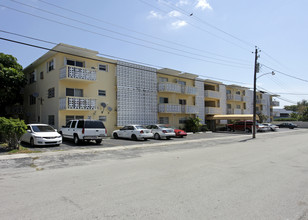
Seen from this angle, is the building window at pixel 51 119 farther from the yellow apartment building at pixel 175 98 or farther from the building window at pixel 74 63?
the yellow apartment building at pixel 175 98

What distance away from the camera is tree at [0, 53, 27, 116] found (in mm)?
22469

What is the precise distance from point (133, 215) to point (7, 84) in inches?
939

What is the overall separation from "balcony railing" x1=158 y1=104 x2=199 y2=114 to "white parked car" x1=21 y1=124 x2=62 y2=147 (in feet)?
50.0

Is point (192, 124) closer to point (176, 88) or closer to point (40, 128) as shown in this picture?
point (176, 88)

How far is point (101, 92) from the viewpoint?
23828 millimetres

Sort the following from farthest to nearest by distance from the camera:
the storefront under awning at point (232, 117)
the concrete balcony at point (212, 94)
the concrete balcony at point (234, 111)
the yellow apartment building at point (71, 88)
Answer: the concrete balcony at point (234, 111) → the concrete balcony at point (212, 94) → the storefront under awning at point (232, 117) → the yellow apartment building at point (71, 88)

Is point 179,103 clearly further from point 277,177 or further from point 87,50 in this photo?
point 277,177

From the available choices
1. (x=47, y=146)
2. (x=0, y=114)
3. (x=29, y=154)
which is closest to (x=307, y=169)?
(x=29, y=154)

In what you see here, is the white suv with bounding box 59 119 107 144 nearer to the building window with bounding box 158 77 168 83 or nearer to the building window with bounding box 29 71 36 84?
the building window with bounding box 29 71 36 84

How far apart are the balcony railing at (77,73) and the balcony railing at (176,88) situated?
31.4 ft

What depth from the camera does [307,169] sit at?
852 cm

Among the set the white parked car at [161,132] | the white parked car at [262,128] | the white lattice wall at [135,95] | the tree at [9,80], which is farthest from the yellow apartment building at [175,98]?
the tree at [9,80]

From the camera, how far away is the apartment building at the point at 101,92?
829 inches

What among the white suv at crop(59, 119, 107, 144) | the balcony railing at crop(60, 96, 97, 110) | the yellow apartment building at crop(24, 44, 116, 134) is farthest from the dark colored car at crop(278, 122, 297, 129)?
the white suv at crop(59, 119, 107, 144)
